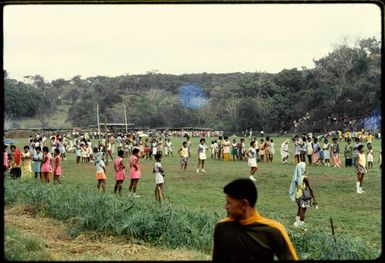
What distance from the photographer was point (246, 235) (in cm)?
312

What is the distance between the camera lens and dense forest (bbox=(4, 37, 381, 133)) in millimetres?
34594

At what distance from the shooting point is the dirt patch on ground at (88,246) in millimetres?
5473

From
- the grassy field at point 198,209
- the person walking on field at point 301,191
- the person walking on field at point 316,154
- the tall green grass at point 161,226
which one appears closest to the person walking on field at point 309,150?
the person walking on field at point 316,154

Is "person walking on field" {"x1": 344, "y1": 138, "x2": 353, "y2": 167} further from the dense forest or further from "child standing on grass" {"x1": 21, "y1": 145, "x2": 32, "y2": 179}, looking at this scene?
the dense forest

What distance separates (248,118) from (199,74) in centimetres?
4603

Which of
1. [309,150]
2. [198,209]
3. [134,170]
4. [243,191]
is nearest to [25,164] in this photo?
Result: [134,170]

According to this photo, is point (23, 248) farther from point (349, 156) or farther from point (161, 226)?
point (349, 156)

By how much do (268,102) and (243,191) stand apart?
1474 inches

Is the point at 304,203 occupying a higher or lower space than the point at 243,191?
lower

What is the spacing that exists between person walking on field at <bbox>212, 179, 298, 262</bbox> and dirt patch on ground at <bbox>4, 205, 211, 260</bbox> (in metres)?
2.18

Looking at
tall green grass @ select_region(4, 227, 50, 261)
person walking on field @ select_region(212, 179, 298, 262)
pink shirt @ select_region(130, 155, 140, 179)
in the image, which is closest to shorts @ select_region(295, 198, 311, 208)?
pink shirt @ select_region(130, 155, 140, 179)

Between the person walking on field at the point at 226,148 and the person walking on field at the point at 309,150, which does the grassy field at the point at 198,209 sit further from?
the person walking on field at the point at 226,148

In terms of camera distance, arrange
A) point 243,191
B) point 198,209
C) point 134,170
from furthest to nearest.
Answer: point 134,170, point 198,209, point 243,191

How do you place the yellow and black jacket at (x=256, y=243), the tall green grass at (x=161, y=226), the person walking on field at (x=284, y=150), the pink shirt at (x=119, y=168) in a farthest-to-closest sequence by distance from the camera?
the person walking on field at (x=284, y=150)
the pink shirt at (x=119, y=168)
the tall green grass at (x=161, y=226)
the yellow and black jacket at (x=256, y=243)
